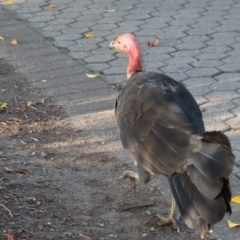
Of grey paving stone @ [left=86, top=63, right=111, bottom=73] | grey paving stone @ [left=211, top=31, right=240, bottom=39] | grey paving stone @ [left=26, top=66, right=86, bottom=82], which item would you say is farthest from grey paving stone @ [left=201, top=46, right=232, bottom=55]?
grey paving stone @ [left=26, top=66, right=86, bottom=82]

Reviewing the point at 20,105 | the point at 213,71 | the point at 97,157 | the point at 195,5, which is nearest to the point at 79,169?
the point at 97,157

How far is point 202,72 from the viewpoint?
675cm

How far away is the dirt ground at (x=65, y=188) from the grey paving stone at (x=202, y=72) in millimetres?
1305

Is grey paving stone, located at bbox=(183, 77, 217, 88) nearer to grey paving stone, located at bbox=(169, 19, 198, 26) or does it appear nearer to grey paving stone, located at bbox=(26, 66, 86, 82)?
grey paving stone, located at bbox=(26, 66, 86, 82)

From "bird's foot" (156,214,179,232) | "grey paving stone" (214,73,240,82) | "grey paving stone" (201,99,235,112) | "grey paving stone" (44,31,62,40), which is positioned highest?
"bird's foot" (156,214,179,232)

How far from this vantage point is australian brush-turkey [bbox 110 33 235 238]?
149 inches

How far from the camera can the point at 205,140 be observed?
3984 millimetres

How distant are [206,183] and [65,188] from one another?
4.56ft

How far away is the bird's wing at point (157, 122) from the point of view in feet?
13.4

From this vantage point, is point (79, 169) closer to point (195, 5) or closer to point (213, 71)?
point (213, 71)

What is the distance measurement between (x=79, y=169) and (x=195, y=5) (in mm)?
4190

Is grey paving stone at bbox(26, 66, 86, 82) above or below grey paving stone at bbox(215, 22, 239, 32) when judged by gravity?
above

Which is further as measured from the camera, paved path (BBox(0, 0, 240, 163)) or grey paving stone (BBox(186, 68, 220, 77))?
grey paving stone (BBox(186, 68, 220, 77))

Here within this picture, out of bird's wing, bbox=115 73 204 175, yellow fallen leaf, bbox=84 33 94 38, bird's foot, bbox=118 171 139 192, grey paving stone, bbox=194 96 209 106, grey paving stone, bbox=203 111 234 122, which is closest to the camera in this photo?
bird's wing, bbox=115 73 204 175
